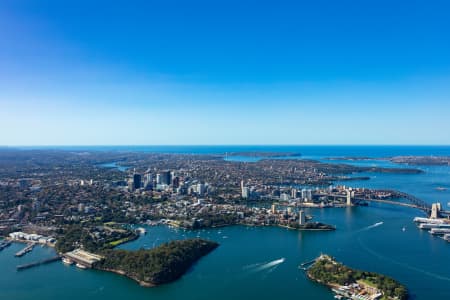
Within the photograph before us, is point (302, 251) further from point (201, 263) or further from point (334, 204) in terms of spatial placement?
point (334, 204)

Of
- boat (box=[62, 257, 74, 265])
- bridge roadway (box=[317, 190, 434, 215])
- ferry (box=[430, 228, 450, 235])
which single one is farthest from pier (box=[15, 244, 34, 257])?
bridge roadway (box=[317, 190, 434, 215])

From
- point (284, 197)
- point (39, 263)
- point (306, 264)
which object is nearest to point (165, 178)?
point (284, 197)

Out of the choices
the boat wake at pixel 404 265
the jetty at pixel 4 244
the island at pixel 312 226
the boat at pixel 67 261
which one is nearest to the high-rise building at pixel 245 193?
the island at pixel 312 226

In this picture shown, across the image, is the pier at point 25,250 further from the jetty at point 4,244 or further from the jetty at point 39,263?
the jetty at point 39,263

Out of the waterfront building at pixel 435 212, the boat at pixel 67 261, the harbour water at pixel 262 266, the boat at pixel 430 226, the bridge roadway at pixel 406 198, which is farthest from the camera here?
the bridge roadway at pixel 406 198

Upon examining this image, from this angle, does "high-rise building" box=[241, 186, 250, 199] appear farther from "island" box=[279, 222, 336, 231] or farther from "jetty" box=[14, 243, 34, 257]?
"jetty" box=[14, 243, 34, 257]

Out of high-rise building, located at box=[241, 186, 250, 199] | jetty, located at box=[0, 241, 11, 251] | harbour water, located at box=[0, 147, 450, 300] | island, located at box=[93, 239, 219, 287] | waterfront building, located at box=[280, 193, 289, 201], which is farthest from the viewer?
high-rise building, located at box=[241, 186, 250, 199]

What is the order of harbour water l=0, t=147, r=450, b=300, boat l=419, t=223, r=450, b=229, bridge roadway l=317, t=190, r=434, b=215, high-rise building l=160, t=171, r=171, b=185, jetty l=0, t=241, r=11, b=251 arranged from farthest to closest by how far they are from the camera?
high-rise building l=160, t=171, r=171, b=185, bridge roadway l=317, t=190, r=434, b=215, boat l=419, t=223, r=450, b=229, jetty l=0, t=241, r=11, b=251, harbour water l=0, t=147, r=450, b=300

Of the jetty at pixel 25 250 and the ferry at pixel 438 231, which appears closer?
the jetty at pixel 25 250

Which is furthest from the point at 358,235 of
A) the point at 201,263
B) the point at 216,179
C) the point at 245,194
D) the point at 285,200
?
the point at 216,179
